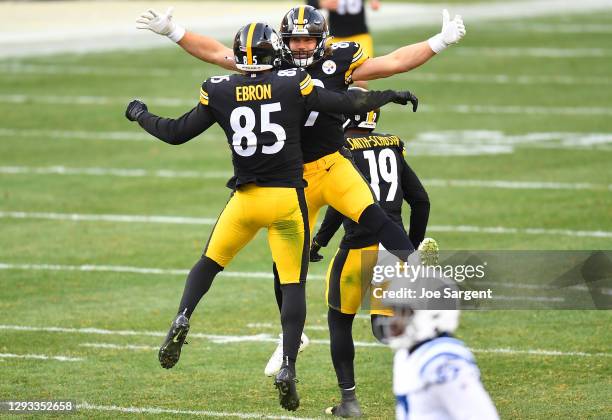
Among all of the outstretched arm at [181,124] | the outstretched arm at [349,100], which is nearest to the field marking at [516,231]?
the outstretched arm at [349,100]

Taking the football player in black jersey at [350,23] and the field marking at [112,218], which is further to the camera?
the football player in black jersey at [350,23]

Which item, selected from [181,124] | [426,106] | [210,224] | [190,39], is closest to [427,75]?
[426,106]

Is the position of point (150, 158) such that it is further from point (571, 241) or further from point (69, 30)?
point (69, 30)

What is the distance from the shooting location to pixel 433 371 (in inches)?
208

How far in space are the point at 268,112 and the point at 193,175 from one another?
29.7 feet

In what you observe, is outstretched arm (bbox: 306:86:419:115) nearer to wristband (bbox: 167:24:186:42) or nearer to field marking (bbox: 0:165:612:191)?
wristband (bbox: 167:24:186:42)

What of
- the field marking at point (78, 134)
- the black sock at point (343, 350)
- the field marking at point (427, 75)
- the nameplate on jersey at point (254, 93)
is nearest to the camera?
the nameplate on jersey at point (254, 93)

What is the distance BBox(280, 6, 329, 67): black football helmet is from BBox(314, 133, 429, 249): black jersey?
2.06ft

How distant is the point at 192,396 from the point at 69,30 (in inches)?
916

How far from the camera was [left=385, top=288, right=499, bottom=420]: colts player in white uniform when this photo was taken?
521 centimetres

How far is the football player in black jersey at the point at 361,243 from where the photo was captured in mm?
8508

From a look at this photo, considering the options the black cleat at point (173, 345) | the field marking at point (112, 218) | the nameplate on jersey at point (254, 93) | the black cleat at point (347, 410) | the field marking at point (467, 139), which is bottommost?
the field marking at point (467, 139)

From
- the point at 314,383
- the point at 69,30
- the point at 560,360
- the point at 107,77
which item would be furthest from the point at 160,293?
the point at 69,30

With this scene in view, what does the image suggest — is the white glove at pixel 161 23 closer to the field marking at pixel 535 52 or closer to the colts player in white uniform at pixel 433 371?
the colts player in white uniform at pixel 433 371
